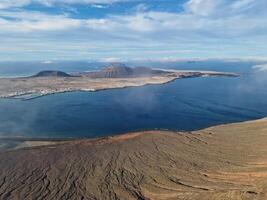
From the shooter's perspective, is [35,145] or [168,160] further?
[35,145]

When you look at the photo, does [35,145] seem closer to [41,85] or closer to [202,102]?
[202,102]

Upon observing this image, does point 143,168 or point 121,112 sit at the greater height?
point 143,168

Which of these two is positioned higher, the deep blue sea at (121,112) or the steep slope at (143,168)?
the steep slope at (143,168)

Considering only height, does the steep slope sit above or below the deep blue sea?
above

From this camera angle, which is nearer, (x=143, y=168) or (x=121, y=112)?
(x=143, y=168)

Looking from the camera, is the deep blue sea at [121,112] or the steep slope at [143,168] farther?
the deep blue sea at [121,112]

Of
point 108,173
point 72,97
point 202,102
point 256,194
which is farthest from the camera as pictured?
point 72,97

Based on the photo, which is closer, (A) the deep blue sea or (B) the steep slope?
(B) the steep slope

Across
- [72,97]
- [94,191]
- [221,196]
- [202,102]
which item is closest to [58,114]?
[72,97]
